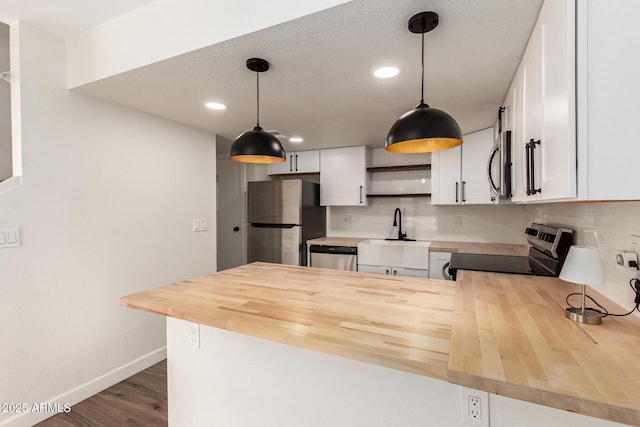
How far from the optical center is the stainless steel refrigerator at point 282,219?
370cm

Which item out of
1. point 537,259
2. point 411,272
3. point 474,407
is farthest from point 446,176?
point 474,407

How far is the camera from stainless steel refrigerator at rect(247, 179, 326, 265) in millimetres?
3701

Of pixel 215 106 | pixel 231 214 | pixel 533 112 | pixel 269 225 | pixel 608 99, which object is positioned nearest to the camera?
pixel 608 99

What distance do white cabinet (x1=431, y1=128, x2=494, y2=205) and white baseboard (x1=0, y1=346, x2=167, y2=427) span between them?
321cm

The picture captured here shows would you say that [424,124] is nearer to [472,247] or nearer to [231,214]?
[472,247]

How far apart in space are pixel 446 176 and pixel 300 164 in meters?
1.96

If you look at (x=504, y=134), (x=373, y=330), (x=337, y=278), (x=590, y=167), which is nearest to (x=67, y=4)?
(x=337, y=278)

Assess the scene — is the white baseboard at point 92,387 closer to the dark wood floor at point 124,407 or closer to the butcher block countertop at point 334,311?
the dark wood floor at point 124,407

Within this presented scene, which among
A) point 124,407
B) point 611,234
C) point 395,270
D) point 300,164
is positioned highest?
point 300,164

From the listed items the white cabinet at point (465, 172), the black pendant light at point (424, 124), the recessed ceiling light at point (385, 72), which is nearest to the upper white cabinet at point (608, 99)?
A: the black pendant light at point (424, 124)

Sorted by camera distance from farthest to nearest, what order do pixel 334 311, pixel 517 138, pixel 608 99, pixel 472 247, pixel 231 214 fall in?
pixel 231 214, pixel 472 247, pixel 517 138, pixel 334 311, pixel 608 99

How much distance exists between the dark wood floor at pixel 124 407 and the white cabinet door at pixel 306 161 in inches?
113

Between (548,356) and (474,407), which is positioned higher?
(548,356)

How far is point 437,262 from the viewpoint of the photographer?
124 inches
